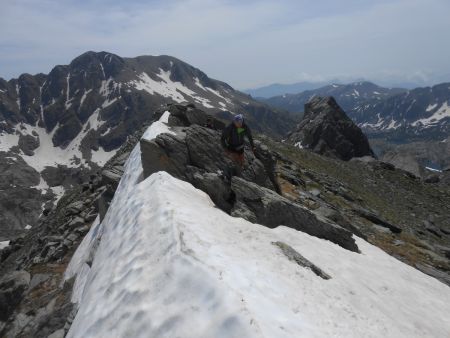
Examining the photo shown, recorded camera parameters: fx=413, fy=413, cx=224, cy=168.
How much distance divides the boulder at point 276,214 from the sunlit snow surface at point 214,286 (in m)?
1.01

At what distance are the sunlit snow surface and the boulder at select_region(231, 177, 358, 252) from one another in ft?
3.30

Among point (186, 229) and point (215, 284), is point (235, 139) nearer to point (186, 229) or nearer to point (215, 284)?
point (186, 229)

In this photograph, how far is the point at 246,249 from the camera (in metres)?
13.0

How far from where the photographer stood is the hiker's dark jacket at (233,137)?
68.8 feet

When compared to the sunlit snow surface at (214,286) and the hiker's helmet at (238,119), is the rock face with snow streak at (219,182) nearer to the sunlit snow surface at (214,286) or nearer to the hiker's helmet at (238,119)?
the sunlit snow surface at (214,286)

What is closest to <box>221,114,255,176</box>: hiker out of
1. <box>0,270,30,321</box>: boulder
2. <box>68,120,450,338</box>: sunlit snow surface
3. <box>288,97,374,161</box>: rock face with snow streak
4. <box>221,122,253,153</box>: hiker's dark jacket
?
<box>221,122,253,153</box>: hiker's dark jacket

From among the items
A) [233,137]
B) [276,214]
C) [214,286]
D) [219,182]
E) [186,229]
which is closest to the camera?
[214,286]

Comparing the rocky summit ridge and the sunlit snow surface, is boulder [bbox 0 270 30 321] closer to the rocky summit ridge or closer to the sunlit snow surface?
the rocky summit ridge

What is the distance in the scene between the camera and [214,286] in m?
9.78

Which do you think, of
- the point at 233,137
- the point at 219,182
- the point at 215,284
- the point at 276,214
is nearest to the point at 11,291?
the point at 219,182

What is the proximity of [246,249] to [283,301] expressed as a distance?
2869mm

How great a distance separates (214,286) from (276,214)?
401 inches

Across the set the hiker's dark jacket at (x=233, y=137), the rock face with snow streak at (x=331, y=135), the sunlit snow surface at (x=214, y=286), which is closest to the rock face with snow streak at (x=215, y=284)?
the sunlit snow surface at (x=214, y=286)

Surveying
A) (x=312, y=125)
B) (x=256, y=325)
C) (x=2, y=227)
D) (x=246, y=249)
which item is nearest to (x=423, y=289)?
(x=246, y=249)
